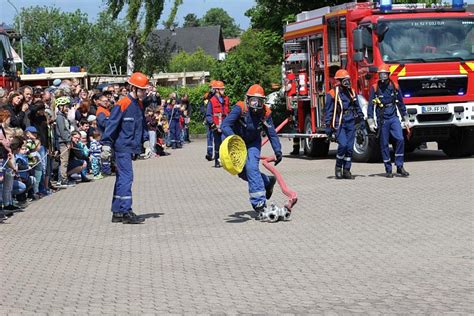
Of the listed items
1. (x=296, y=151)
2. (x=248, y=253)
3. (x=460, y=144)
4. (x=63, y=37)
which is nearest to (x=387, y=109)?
(x=460, y=144)

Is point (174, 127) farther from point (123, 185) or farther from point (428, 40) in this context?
point (123, 185)

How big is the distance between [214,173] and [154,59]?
3650 centimetres

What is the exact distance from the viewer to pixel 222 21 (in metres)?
181

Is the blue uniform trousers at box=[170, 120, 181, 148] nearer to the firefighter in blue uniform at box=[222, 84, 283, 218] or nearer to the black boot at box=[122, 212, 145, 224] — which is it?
the black boot at box=[122, 212, 145, 224]

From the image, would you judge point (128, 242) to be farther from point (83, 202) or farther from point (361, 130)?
point (361, 130)

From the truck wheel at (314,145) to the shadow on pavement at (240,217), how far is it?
413 inches

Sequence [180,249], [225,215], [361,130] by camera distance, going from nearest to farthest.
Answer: [180,249] < [225,215] < [361,130]

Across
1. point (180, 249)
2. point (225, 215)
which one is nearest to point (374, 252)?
point (180, 249)

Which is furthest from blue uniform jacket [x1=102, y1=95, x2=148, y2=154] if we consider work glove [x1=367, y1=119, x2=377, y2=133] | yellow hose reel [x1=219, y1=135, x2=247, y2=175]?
work glove [x1=367, y1=119, x2=377, y2=133]

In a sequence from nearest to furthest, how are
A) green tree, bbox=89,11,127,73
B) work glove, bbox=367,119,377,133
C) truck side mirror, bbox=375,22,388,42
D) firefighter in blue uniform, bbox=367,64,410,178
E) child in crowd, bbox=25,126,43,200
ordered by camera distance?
child in crowd, bbox=25,126,43,200 → firefighter in blue uniform, bbox=367,64,410,178 → work glove, bbox=367,119,377,133 → truck side mirror, bbox=375,22,388,42 → green tree, bbox=89,11,127,73

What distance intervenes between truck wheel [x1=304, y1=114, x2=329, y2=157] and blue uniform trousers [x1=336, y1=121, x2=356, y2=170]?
19.7 ft

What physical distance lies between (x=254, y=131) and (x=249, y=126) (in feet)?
0.33

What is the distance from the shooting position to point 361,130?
854 inches

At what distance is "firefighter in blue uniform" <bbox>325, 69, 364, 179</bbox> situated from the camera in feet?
59.7
